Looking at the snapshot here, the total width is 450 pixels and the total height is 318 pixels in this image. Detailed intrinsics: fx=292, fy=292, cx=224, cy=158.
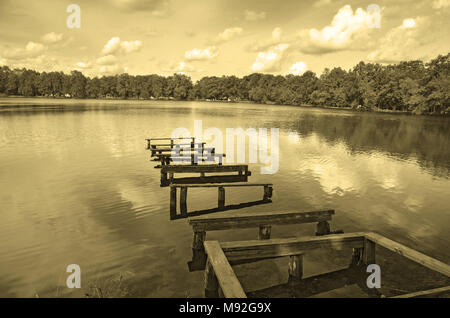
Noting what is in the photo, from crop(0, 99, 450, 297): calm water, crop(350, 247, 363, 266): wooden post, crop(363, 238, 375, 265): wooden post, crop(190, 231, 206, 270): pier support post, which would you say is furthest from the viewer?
crop(190, 231, 206, 270): pier support post

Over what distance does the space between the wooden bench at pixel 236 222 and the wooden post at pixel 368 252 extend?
2.08 meters

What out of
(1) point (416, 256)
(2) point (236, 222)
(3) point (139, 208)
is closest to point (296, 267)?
(2) point (236, 222)

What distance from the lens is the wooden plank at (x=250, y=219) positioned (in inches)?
361

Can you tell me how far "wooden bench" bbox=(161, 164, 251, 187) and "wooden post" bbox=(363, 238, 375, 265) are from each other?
10385mm

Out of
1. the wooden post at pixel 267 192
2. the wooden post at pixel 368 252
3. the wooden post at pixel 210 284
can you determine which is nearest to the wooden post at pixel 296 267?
the wooden post at pixel 210 284

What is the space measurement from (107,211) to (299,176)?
481 inches

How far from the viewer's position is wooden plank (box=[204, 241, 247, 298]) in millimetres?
5434

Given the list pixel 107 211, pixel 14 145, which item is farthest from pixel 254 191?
pixel 14 145

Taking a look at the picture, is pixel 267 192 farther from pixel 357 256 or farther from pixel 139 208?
pixel 357 256

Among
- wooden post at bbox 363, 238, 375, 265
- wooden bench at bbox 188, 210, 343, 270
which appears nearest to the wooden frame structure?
wooden post at bbox 363, 238, 375, 265

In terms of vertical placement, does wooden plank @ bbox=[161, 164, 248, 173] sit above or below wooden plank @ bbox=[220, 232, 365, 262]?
above

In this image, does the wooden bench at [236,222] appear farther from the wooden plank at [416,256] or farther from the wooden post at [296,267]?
the wooden plank at [416,256]

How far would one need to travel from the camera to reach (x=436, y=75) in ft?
307

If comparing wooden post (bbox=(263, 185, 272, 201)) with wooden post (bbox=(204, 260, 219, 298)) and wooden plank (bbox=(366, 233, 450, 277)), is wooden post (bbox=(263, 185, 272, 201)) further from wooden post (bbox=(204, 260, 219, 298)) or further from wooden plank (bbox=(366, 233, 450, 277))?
wooden post (bbox=(204, 260, 219, 298))
